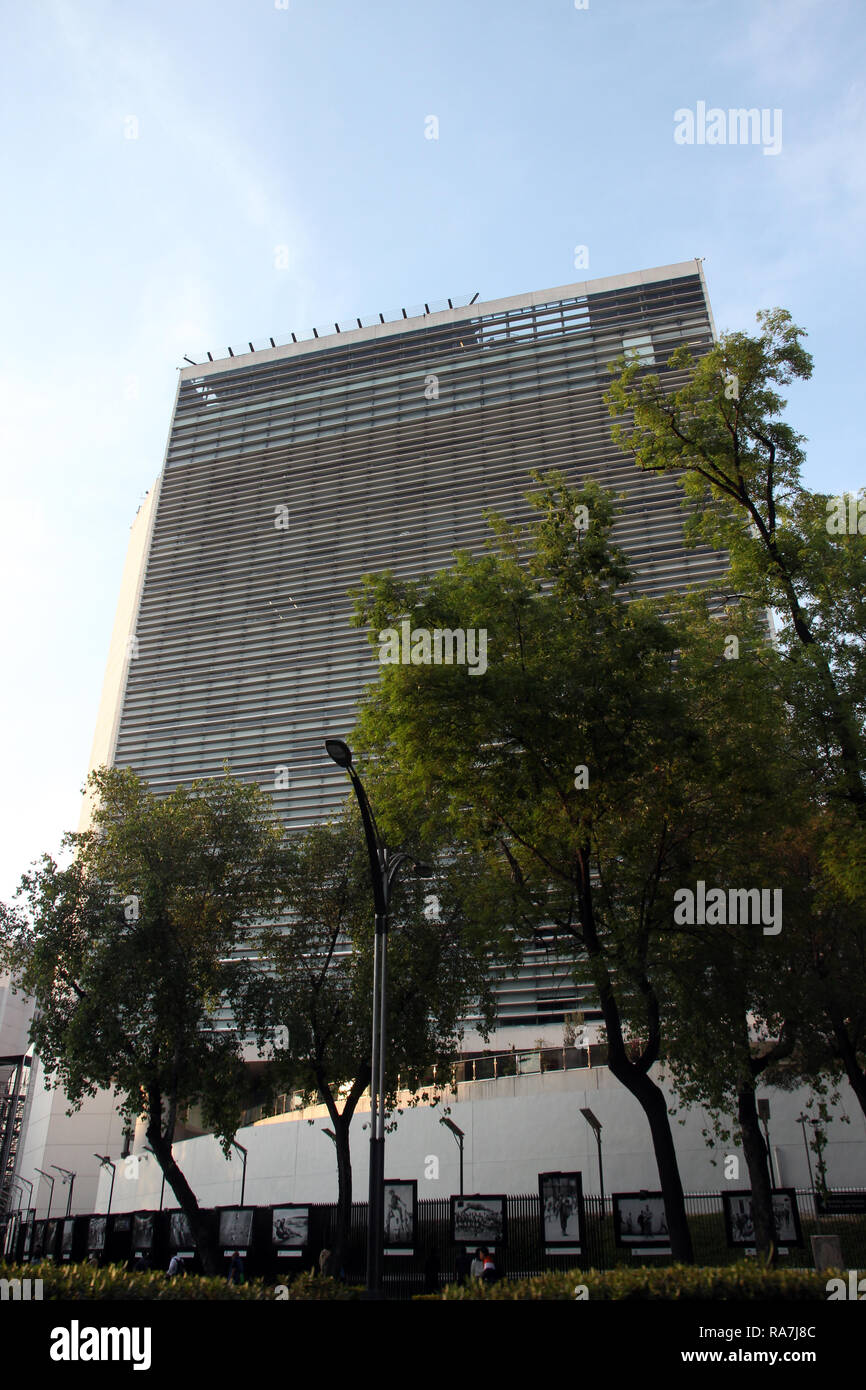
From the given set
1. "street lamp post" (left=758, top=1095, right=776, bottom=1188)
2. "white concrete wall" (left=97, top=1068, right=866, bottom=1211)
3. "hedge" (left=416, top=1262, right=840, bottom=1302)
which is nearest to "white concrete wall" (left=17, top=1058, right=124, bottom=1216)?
"white concrete wall" (left=97, top=1068, right=866, bottom=1211)

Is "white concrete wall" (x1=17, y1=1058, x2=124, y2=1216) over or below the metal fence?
over

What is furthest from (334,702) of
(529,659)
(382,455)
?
(529,659)

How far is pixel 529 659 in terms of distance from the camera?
16.0 meters

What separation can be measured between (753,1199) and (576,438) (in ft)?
111

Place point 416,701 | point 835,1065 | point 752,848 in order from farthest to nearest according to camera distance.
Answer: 1. point 835,1065
2. point 752,848
3. point 416,701

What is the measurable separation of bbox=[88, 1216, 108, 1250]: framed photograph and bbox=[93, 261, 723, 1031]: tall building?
17.0m

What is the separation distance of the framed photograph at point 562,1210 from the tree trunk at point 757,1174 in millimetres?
3345

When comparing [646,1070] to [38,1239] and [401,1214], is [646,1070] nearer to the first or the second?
[401,1214]

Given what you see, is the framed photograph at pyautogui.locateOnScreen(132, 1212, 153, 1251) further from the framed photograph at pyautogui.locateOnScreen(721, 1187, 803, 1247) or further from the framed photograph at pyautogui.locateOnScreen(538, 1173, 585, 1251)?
the framed photograph at pyautogui.locateOnScreen(721, 1187, 803, 1247)

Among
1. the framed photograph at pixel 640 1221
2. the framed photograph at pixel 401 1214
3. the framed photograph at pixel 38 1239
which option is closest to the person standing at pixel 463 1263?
the framed photograph at pixel 401 1214

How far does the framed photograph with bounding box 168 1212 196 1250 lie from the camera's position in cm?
2207

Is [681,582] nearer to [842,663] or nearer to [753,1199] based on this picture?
[842,663]

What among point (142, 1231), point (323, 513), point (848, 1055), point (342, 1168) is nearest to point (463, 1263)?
point (342, 1168)

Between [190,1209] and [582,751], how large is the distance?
1449 centimetres
